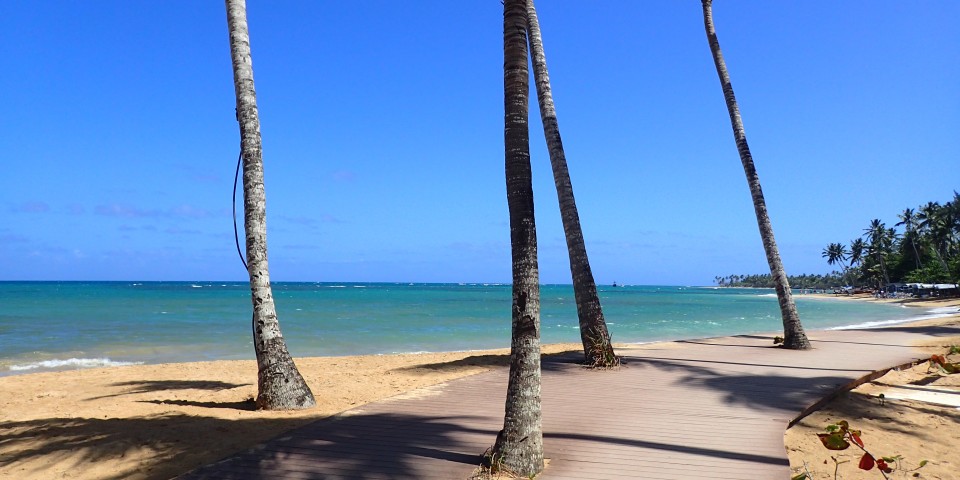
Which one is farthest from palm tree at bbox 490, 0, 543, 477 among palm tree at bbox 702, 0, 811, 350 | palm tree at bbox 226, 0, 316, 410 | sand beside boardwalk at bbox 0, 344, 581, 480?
palm tree at bbox 702, 0, 811, 350

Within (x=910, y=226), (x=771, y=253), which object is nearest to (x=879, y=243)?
(x=910, y=226)

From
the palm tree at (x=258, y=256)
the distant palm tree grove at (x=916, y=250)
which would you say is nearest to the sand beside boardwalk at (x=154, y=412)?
the palm tree at (x=258, y=256)

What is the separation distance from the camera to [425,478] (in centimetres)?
485

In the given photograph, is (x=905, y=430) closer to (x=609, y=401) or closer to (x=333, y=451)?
(x=609, y=401)

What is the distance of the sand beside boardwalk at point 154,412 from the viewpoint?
5.89 metres

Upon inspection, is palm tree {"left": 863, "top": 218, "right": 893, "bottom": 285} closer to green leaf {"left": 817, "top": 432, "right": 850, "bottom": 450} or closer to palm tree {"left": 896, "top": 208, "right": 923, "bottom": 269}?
palm tree {"left": 896, "top": 208, "right": 923, "bottom": 269}

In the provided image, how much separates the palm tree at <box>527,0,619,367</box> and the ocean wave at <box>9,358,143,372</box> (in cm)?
1189

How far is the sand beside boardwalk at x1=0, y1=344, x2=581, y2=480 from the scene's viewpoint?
19.3ft

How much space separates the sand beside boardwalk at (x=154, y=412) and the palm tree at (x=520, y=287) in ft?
3.07

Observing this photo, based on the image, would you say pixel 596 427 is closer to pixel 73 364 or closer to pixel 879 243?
pixel 73 364

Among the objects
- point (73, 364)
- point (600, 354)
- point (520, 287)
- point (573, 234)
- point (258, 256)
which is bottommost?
point (73, 364)

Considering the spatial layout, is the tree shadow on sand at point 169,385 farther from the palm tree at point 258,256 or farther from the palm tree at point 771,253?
the palm tree at point 771,253

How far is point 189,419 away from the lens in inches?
297

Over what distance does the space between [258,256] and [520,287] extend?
14.6 ft
